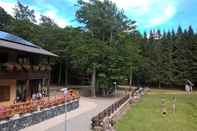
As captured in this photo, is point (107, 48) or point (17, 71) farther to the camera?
point (107, 48)

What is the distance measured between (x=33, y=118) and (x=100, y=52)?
81.6 feet

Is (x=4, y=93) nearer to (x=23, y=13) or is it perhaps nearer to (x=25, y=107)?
(x=25, y=107)

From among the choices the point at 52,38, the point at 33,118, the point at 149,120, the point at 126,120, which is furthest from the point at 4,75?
the point at 52,38

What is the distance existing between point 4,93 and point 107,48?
69.9 ft

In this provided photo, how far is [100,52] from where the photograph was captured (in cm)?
4678

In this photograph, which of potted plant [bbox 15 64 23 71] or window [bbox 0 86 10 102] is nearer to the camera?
window [bbox 0 86 10 102]

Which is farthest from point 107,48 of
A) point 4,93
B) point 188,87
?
point 188,87

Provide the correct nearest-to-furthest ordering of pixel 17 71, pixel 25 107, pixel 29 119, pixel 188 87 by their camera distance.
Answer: pixel 25 107, pixel 29 119, pixel 17 71, pixel 188 87

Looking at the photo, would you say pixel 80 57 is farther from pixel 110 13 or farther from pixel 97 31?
pixel 110 13

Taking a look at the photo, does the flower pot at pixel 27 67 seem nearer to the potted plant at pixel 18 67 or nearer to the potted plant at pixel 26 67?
the potted plant at pixel 26 67

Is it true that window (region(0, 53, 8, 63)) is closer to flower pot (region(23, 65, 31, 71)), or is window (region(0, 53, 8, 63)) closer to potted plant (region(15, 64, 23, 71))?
potted plant (region(15, 64, 23, 71))

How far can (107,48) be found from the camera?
153 feet

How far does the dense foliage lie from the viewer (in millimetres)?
47250

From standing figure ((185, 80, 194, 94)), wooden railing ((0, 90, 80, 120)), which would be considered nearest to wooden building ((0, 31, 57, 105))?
wooden railing ((0, 90, 80, 120))
